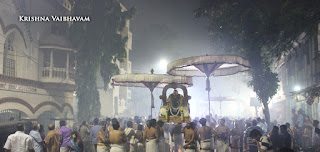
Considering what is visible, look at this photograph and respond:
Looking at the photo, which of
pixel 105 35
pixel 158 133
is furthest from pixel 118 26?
pixel 158 133

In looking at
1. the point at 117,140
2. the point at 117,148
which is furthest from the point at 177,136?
the point at 117,140

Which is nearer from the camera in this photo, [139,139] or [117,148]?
[117,148]

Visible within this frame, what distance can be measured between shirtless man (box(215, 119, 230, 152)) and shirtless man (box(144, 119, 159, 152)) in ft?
9.57

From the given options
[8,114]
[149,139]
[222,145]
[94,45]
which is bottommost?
[222,145]

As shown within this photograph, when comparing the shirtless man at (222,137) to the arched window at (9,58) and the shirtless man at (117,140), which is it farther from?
the arched window at (9,58)

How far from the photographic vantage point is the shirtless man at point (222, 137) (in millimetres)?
13102

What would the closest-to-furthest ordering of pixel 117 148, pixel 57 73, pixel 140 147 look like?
pixel 117 148
pixel 140 147
pixel 57 73

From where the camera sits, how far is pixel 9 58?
20109 mm

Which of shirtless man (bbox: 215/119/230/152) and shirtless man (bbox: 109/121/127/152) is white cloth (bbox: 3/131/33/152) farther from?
shirtless man (bbox: 215/119/230/152)

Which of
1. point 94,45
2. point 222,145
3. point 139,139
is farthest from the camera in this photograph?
point 94,45

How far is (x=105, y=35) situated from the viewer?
997 inches

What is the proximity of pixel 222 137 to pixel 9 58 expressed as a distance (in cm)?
1445

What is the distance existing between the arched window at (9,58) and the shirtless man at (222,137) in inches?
546

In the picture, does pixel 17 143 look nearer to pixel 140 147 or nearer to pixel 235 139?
pixel 140 147
